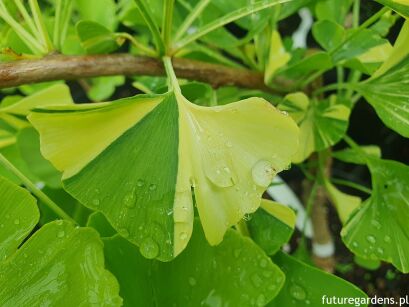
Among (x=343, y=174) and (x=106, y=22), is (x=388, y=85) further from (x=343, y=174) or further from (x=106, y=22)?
(x=343, y=174)

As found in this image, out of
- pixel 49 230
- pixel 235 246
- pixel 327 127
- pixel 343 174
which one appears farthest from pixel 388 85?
pixel 343 174

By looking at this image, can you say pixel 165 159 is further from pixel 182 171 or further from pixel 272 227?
pixel 272 227

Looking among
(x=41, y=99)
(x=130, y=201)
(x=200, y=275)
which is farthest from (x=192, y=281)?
(x=41, y=99)

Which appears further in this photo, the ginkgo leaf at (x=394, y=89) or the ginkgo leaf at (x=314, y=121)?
the ginkgo leaf at (x=314, y=121)

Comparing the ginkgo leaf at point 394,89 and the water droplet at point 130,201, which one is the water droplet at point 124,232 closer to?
the water droplet at point 130,201

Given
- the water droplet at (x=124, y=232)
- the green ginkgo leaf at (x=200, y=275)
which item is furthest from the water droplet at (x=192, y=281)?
the water droplet at (x=124, y=232)

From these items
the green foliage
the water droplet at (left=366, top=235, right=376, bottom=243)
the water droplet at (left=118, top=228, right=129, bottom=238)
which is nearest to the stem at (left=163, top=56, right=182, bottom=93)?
the green foliage

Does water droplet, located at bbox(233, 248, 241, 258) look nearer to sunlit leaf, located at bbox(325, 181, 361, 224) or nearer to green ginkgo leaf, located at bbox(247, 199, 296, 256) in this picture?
green ginkgo leaf, located at bbox(247, 199, 296, 256)
